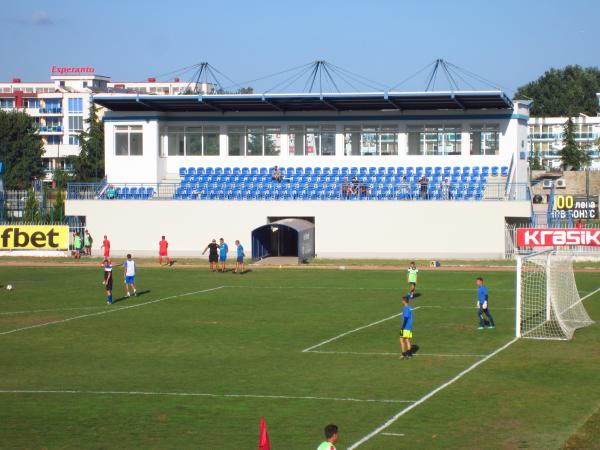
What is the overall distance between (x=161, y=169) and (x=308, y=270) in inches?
731

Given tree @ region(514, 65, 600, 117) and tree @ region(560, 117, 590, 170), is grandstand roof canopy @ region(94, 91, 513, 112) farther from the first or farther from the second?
tree @ region(514, 65, 600, 117)

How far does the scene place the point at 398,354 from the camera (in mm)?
29188

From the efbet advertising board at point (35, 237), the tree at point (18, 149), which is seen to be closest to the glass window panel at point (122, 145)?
the efbet advertising board at point (35, 237)

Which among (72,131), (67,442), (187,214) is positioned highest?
(72,131)

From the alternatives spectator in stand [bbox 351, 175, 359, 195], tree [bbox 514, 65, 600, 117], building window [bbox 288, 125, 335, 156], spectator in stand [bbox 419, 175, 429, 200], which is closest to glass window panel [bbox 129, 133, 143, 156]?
building window [bbox 288, 125, 335, 156]

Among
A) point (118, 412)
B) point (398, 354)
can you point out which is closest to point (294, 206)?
point (398, 354)

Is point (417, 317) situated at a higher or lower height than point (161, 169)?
lower

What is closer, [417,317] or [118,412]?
[118,412]

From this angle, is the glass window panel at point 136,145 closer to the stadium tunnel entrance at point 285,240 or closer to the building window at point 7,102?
the stadium tunnel entrance at point 285,240

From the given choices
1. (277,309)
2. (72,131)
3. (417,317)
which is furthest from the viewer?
(72,131)

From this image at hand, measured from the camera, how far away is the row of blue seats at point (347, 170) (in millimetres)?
65938

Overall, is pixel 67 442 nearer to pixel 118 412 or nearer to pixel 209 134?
pixel 118 412

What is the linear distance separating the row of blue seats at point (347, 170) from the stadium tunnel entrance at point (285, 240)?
5.47 m

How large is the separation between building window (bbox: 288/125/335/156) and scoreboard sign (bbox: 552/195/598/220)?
2224 centimetres
